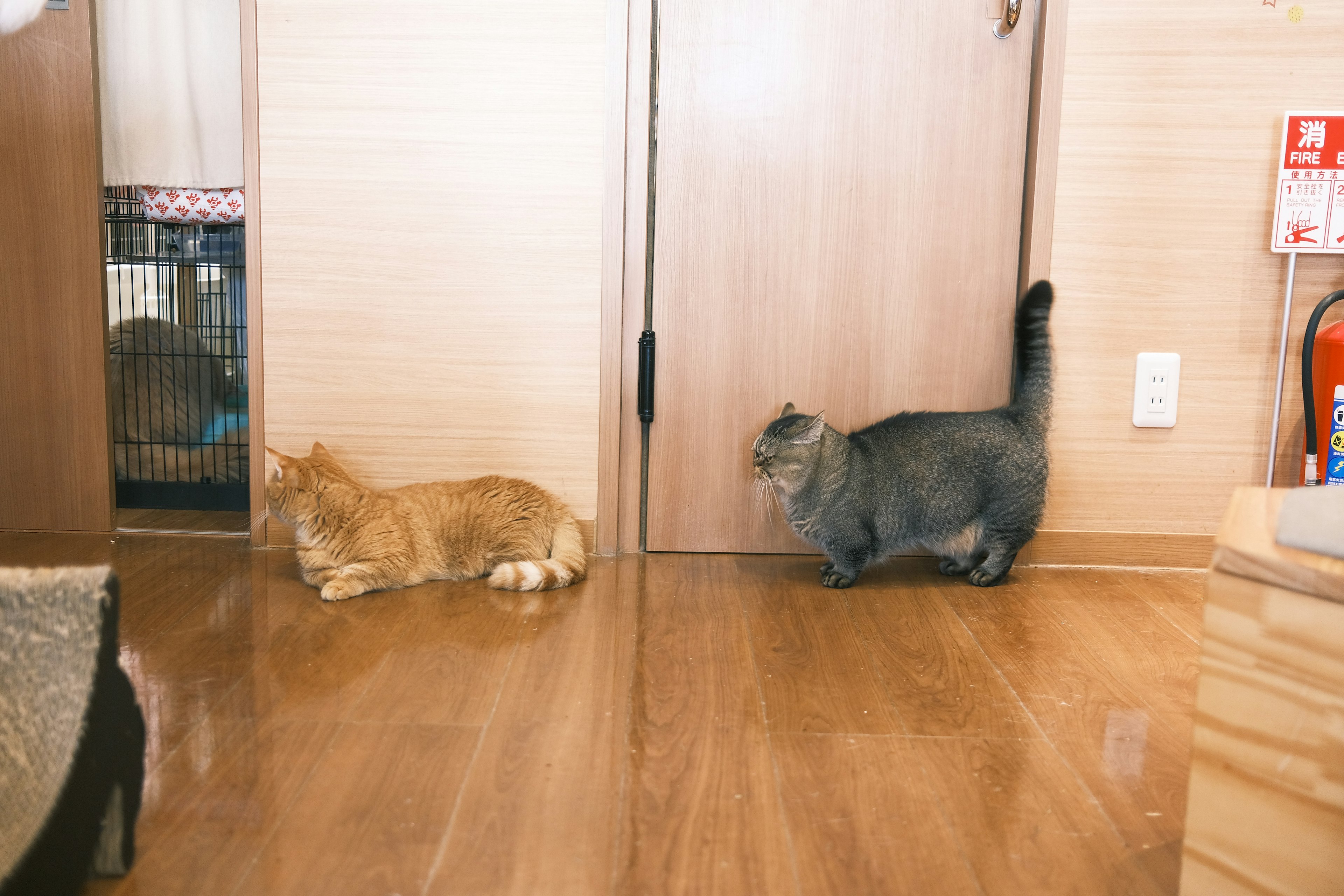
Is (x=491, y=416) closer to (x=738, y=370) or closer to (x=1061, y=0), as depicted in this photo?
(x=738, y=370)

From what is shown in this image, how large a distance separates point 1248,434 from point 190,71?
2.76 metres

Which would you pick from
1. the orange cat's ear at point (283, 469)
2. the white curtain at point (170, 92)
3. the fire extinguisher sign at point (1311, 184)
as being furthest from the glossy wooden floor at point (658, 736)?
the white curtain at point (170, 92)

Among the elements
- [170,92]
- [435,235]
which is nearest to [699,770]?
[435,235]

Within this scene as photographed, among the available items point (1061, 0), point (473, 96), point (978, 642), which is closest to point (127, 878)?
point (978, 642)

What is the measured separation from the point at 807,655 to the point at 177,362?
6.89 feet

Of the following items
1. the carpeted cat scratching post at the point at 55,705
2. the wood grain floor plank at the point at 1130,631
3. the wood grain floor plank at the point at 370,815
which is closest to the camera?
the carpeted cat scratching post at the point at 55,705

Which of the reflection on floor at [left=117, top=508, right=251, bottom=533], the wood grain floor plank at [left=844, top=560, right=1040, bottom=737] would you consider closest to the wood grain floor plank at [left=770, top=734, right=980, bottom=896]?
the wood grain floor plank at [left=844, top=560, right=1040, bottom=737]

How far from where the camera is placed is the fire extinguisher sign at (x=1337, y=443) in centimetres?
227

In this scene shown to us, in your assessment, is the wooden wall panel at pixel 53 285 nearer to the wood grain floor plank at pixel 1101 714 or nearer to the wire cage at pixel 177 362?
the wire cage at pixel 177 362

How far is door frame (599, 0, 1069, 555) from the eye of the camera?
7.73 feet

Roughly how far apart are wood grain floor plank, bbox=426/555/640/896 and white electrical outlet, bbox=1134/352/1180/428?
1340 mm

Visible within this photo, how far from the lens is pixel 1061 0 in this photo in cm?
232

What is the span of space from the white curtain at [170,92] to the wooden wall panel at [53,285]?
11 cm

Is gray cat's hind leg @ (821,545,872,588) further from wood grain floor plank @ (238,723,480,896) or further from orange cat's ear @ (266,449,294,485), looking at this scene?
orange cat's ear @ (266,449,294,485)
